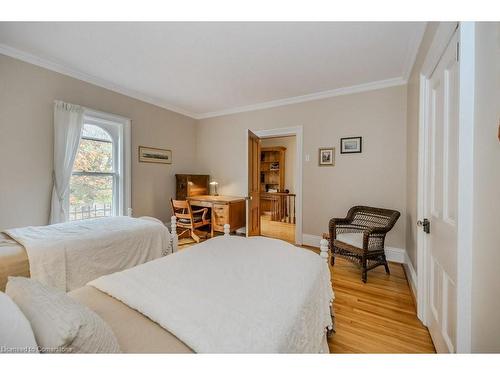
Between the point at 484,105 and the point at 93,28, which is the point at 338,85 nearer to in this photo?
the point at 484,105

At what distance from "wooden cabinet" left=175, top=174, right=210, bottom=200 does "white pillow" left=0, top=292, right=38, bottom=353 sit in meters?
3.83

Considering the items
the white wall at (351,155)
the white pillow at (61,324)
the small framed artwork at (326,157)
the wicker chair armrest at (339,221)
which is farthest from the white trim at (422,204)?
the white pillow at (61,324)

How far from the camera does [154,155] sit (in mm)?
4102

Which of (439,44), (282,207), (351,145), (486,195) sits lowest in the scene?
(282,207)

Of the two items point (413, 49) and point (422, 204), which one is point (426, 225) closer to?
point (422, 204)

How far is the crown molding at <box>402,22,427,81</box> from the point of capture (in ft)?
6.72

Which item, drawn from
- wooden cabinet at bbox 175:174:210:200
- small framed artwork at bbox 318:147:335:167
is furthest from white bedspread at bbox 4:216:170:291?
small framed artwork at bbox 318:147:335:167

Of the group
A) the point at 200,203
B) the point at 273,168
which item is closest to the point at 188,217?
the point at 200,203

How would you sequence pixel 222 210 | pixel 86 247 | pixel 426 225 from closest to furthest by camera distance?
pixel 426 225 < pixel 86 247 < pixel 222 210

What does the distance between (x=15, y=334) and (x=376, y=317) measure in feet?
7.32
